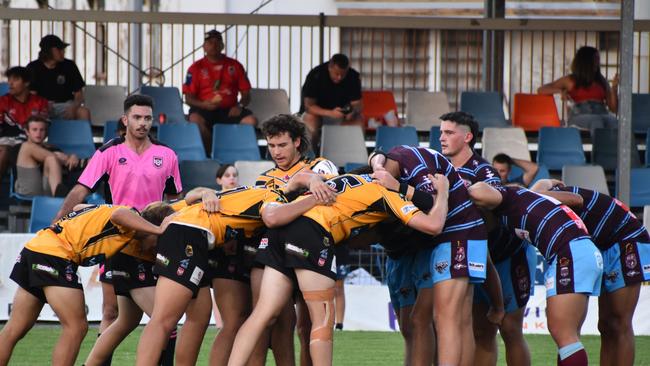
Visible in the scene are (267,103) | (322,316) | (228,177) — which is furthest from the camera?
(267,103)

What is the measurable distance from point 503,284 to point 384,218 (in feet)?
4.46

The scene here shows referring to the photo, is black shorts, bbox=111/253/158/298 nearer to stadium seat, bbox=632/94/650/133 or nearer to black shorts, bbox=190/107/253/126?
black shorts, bbox=190/107/253/126

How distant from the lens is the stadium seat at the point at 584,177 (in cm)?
1465

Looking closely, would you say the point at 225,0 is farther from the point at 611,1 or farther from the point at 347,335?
the point at 347,335

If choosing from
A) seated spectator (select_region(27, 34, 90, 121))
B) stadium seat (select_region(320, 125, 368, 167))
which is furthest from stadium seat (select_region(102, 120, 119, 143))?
stadium seat (select_region(320, 125, 368, 167))

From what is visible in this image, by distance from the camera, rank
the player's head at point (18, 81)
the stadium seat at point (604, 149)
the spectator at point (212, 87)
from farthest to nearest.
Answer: the stadium seat at point (604, 149), the spectator at point (212, 87), the player's head at point (18, 81)

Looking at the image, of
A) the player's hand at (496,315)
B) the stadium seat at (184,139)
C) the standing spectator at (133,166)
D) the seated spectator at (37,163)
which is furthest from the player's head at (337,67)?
the player's hand at (496,315)

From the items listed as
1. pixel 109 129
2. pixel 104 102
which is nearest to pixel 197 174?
pixel 109 129

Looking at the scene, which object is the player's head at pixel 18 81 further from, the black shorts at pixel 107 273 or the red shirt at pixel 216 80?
the black shorts at pixel 107 273

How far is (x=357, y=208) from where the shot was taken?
25.3 ft

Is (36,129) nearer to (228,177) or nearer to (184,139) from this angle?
(184,139)

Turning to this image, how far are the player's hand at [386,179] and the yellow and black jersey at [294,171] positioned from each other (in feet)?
1.69

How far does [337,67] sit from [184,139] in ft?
7.01

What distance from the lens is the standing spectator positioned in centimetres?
909
